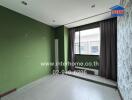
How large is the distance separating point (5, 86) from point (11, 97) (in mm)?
393

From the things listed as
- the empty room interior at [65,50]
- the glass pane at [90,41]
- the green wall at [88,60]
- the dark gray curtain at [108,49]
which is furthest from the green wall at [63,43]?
the dark gray curtain at [108,49]

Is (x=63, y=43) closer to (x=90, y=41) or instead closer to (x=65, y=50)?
(x=65, y=50)

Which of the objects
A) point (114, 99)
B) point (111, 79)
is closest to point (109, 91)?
point (114, 99)

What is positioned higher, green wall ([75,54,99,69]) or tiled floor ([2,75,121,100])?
green wall ([75,54,99,69])

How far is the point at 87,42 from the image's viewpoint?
388 centimetres

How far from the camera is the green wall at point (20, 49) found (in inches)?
86.9

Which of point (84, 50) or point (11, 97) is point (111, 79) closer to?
point (84, 50)

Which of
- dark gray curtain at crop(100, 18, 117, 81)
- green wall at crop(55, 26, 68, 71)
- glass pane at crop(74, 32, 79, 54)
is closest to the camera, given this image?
dark gray curtain at crop(100, 18, 117, 81)

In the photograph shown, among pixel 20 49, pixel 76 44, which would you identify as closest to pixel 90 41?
pixel 76 44

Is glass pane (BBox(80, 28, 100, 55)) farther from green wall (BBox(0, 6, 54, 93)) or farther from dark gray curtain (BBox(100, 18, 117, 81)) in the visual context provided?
green wall (BBox(0, 6, 54, 93))

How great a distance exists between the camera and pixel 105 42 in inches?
121

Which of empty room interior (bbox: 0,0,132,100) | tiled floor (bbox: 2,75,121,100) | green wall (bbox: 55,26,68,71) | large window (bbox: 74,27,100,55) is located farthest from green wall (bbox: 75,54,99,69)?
tiled floor (bbox: 2,75,121,100)

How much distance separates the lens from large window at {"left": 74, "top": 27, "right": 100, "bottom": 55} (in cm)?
353

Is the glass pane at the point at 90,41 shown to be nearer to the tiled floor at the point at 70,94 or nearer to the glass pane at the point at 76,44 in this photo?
the glass pane at the point at 76,44
